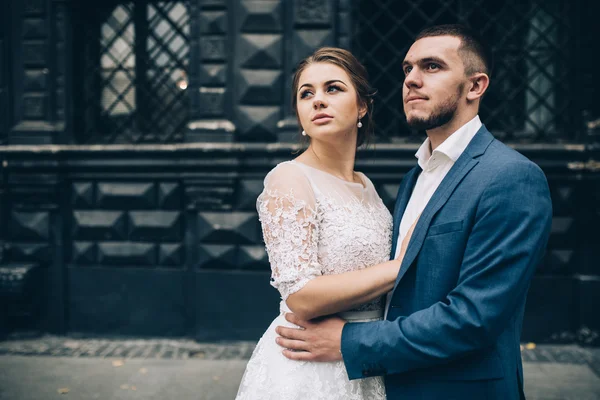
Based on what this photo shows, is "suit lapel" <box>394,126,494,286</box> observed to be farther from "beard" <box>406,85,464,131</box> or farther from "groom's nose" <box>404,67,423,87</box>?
"groom's nose" <box>404,67,423,87</box>

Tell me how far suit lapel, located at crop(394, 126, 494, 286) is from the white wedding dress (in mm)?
358

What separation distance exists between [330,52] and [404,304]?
1.24 meters

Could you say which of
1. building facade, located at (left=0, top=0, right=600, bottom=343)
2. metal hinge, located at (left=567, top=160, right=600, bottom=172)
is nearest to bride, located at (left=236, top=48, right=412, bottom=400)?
building facade, located at (left=0, top=0, right=600, bottom=343)

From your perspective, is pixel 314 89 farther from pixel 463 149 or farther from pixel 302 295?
pixel 302 295

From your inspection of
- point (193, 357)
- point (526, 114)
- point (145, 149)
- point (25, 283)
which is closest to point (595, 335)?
point (526, 114)

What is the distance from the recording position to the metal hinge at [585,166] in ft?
17.1

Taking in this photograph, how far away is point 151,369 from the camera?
4828 mm

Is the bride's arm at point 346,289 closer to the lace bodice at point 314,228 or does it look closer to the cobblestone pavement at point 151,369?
the lace bodice at point 314,228

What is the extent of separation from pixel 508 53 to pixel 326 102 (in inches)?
159

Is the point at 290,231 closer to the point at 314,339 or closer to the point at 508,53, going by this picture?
the point at 314,339

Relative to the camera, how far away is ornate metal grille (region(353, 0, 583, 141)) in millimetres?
5539

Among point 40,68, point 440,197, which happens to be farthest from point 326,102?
point 40,68

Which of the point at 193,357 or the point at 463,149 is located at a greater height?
the point at 463,149

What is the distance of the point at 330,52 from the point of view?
247cm
